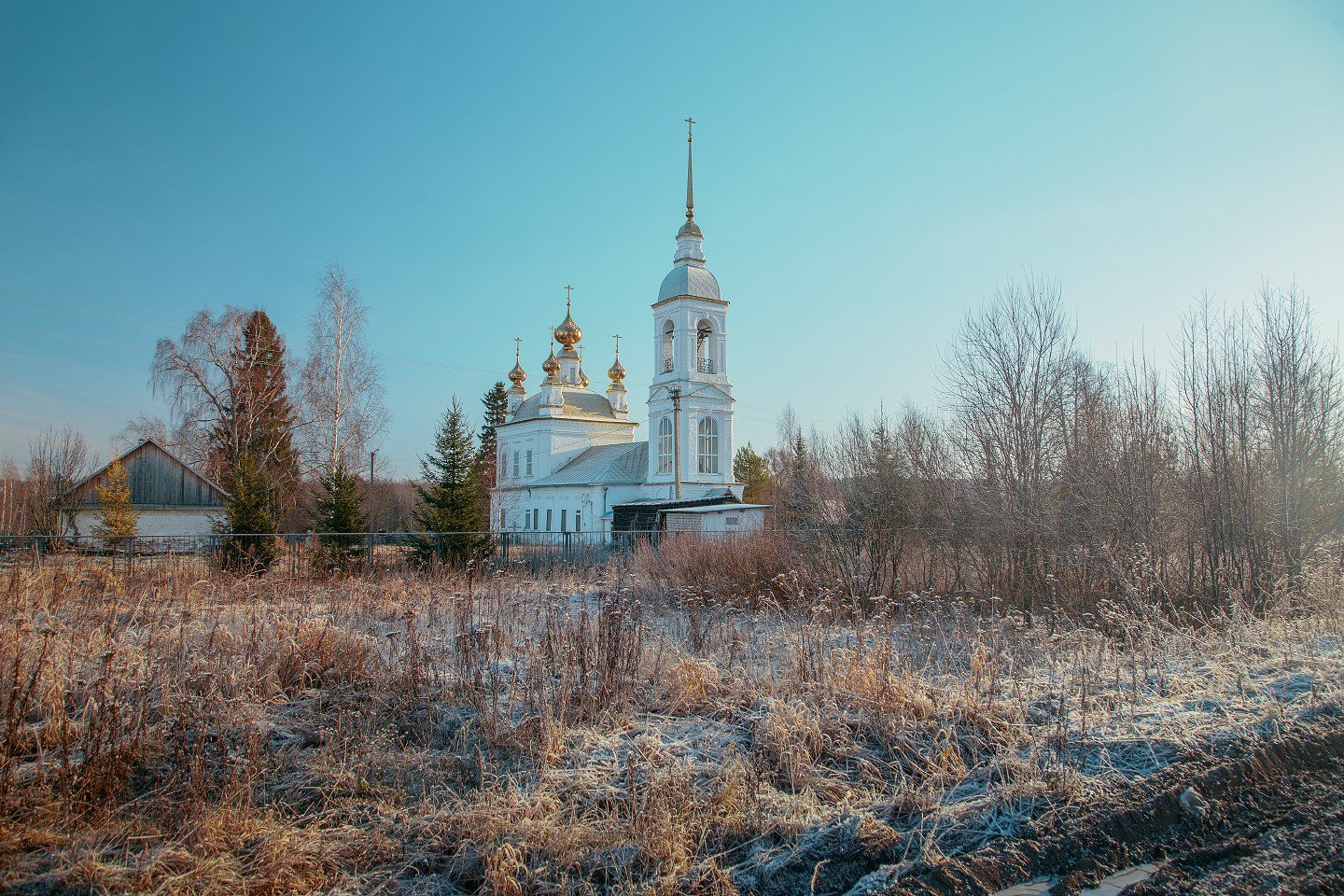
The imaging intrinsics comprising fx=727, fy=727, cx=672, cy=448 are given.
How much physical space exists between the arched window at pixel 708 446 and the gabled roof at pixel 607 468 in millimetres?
3808

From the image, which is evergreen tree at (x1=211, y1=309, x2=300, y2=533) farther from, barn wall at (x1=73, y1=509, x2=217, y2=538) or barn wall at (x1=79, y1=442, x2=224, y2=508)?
barn wall at (x1=73, y1=509, x2=217, y2=538)

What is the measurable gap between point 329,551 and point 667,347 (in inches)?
948

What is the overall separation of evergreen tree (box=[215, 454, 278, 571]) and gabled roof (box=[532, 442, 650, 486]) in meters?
24.5

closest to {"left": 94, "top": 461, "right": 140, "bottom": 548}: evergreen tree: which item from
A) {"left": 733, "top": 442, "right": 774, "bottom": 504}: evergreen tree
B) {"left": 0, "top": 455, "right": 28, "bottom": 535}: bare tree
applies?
{"left": 0, "top": 455, "right": 28, "bottom": 535}: bare tree

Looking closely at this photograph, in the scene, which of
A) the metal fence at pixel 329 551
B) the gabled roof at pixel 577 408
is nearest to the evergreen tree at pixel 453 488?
the metal fence at pixel 329 551

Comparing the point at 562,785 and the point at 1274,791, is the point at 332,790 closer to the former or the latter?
the point at 562,785

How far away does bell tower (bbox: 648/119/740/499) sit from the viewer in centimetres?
3525

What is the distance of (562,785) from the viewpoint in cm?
397

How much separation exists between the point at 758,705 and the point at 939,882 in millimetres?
2140

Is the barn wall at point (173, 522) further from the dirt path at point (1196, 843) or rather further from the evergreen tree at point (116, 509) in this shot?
the dirt path at point (1196, 843)

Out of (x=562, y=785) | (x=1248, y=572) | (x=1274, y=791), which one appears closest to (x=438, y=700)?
(x=562, y=785)

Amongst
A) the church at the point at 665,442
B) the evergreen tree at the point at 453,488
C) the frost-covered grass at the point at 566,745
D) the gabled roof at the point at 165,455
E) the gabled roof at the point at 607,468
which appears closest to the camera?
the frost-covered grass at the point at 566,745

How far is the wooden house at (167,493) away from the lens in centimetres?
2695

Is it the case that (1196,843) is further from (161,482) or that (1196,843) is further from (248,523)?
(161,482)
